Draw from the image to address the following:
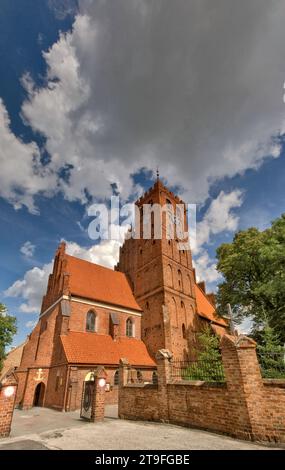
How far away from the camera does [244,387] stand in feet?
21.8

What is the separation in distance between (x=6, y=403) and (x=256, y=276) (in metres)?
17.1

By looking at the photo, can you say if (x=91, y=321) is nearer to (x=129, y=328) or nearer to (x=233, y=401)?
(x=129, y=328)

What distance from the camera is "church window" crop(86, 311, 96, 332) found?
21.3 meters

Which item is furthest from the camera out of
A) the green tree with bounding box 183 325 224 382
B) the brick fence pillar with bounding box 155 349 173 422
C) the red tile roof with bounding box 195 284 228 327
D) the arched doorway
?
the red tile roof with bounding box 195 284 228 327

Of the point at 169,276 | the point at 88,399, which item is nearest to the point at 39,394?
the point at 88,399

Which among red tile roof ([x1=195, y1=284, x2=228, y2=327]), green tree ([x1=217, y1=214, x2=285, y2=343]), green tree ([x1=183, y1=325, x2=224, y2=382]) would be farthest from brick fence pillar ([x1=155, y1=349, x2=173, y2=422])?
red tile roof ([x1=195, y1=284, x2=228, y2=327])

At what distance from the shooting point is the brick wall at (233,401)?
20.3 feet

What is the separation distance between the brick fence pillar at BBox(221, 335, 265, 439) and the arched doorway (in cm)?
1649

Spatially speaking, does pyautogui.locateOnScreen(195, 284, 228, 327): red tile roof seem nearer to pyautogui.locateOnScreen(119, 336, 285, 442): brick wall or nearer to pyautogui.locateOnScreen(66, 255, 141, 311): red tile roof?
pyautogui.locateOnScreen(66, 255, 141, 311): red tile roof

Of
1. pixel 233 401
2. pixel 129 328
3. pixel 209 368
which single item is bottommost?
pixel 233 401

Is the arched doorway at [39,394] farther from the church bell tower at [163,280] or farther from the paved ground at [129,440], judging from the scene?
the paved ground at [129,440]

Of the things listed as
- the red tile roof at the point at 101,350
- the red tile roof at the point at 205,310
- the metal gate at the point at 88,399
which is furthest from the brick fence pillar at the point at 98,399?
the red tile roof at the point at 205,310

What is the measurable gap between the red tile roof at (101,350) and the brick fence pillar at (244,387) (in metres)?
12.6
